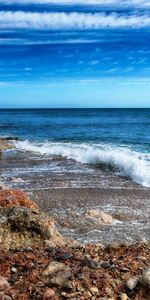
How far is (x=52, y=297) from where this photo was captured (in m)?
5.86

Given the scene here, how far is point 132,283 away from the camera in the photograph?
6.08m

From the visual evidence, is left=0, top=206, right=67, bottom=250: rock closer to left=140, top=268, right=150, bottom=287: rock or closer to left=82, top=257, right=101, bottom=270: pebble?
left=82, top=257, right=101, bottom=270: pebble

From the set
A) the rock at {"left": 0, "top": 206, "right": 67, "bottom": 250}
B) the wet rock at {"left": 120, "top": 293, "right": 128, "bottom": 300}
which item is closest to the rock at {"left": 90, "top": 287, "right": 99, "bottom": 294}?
the wet rock at {"left": 120, "top": 293, "right": 128, "bottom": 300}

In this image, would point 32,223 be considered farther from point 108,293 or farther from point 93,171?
point 93,171

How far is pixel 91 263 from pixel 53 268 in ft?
1.82

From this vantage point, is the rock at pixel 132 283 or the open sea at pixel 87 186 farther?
the open sea at pixel 87 186

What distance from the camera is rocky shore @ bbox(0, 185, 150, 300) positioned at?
235 inches

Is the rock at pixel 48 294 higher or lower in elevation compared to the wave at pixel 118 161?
higher

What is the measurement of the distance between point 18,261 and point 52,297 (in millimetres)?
1223

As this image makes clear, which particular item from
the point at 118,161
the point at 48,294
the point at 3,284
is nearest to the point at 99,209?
the point at 3,284

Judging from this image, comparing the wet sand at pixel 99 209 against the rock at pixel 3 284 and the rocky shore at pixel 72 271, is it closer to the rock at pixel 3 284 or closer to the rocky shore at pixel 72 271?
the rocky shore at pixel 72 271

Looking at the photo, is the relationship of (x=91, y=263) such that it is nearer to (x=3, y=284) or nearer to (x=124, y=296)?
(x=124, y=296)

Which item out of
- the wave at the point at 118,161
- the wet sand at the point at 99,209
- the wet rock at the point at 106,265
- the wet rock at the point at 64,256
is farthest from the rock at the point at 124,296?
the wave at the point at 118,161

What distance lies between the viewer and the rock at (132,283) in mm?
6039
